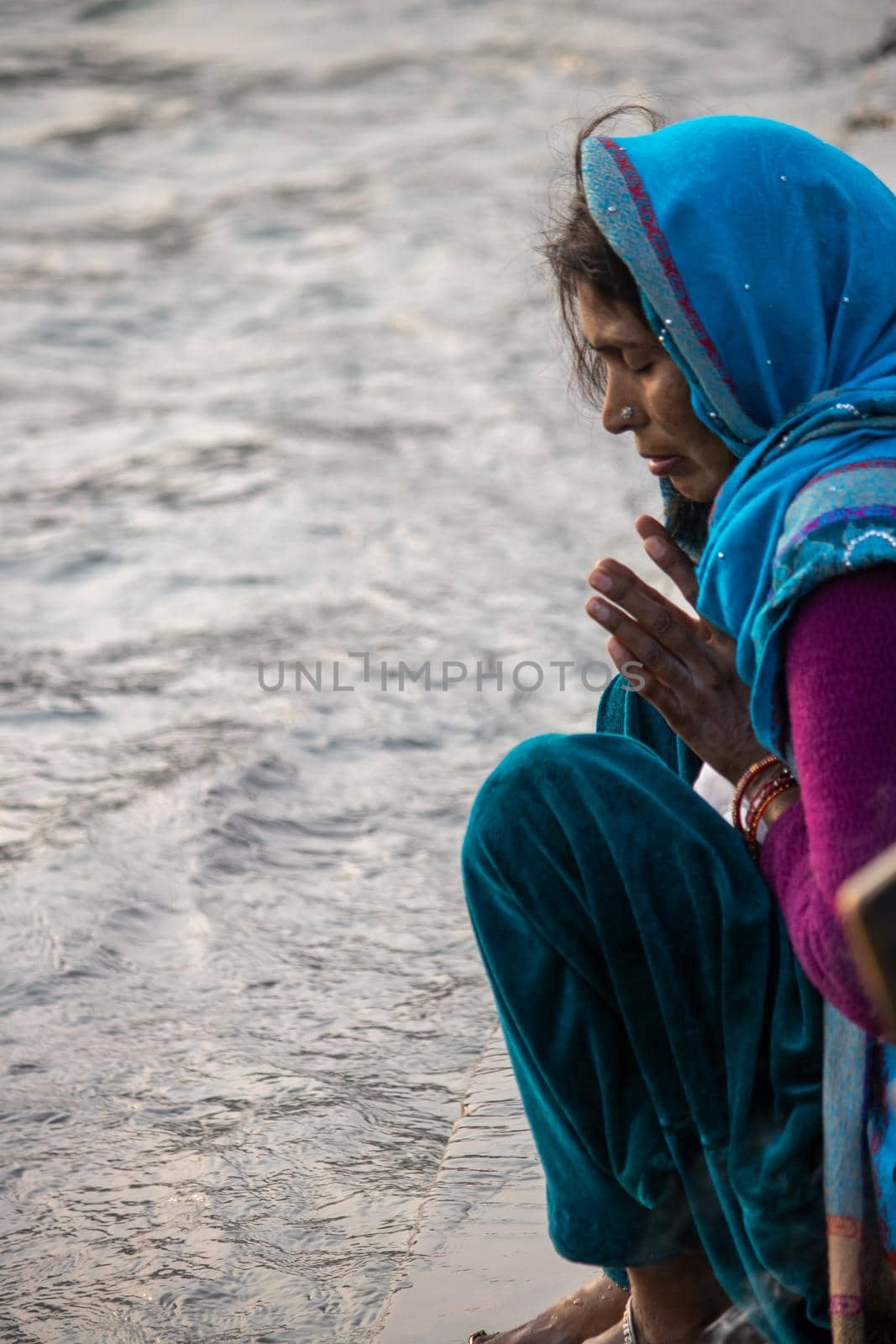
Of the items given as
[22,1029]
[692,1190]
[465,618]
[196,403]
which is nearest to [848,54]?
[196,403]

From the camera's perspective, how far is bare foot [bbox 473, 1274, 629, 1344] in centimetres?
191

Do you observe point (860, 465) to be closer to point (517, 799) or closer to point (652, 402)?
point (652, 402)

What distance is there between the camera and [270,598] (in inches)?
183

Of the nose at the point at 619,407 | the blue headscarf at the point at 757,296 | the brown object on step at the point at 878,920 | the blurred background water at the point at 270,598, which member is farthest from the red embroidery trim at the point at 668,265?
the blurred background water at the point at 270,598

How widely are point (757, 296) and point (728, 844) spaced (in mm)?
574

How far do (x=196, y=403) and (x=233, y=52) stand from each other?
17.9 ft

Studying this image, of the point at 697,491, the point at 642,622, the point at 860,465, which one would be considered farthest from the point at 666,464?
the point at 860,465

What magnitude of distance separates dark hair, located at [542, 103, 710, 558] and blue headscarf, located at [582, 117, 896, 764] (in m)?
0.05

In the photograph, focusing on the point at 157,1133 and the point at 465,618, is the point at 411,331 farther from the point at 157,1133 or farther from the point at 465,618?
the point at 157,1133

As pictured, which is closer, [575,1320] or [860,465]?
[860,465]

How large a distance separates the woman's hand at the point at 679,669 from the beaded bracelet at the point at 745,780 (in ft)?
0.04

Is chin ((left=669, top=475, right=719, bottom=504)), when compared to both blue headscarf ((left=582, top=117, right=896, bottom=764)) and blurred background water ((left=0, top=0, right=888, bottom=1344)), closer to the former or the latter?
blue headscarf ((left=582, top=117, right=896, bottom=764))

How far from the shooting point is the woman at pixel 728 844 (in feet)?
5.15

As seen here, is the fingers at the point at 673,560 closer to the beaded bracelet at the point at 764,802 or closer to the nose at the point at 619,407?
the nose at the point at 619,407
